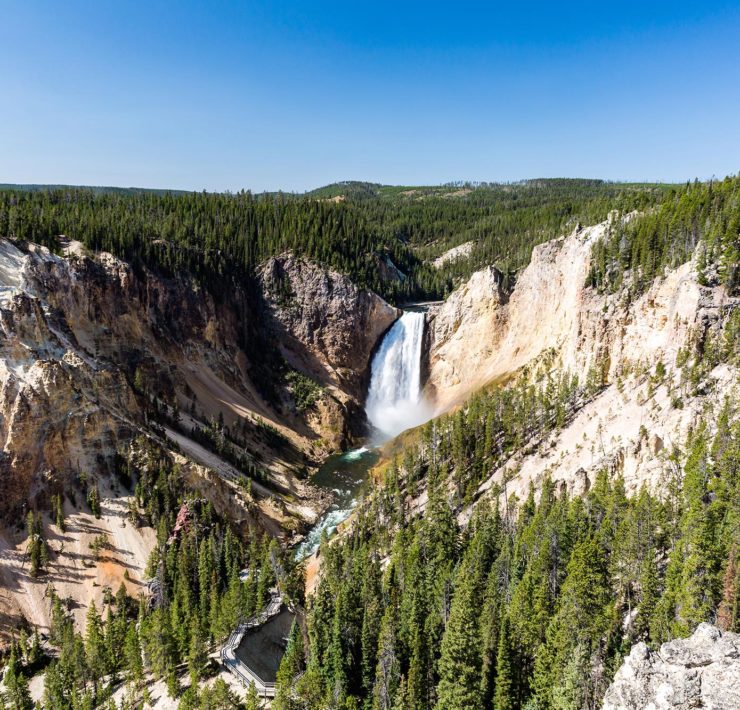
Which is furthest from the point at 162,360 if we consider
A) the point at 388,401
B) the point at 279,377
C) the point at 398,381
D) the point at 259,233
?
the point at 259,233

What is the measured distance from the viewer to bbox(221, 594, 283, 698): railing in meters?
40.3

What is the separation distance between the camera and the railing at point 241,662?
40.3 metres

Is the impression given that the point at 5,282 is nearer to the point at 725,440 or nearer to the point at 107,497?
the point at 107,497

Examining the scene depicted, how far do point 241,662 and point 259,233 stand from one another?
86.5 metres

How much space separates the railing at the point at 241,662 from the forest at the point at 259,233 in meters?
56.9

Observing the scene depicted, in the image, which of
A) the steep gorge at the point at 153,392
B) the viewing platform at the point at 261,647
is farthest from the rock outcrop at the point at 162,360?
the viewing platform at the point at 261,647

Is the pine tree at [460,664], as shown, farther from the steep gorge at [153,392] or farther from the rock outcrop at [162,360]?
the rock outcrop at [162,360]

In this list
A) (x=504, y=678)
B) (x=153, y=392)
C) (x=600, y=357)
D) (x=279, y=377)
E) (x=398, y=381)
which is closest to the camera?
(x=504, y=678)

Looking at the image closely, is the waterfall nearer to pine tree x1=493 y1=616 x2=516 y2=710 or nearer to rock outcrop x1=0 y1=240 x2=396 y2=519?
rock outcrop x1=0 y1=240 x2=396 y2=519

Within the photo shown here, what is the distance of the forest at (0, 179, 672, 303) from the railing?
56910mm

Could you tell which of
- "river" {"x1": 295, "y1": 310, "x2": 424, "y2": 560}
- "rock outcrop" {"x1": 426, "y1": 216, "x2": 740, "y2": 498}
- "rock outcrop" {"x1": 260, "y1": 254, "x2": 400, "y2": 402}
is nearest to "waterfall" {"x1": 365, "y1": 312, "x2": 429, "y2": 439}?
"river" {"x1": 295, "y1": 310, "x2": 424, "y2": 560}

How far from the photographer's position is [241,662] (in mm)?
42781

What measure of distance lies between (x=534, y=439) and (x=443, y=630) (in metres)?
27.9

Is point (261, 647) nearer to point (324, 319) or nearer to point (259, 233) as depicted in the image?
point (324, 319)
